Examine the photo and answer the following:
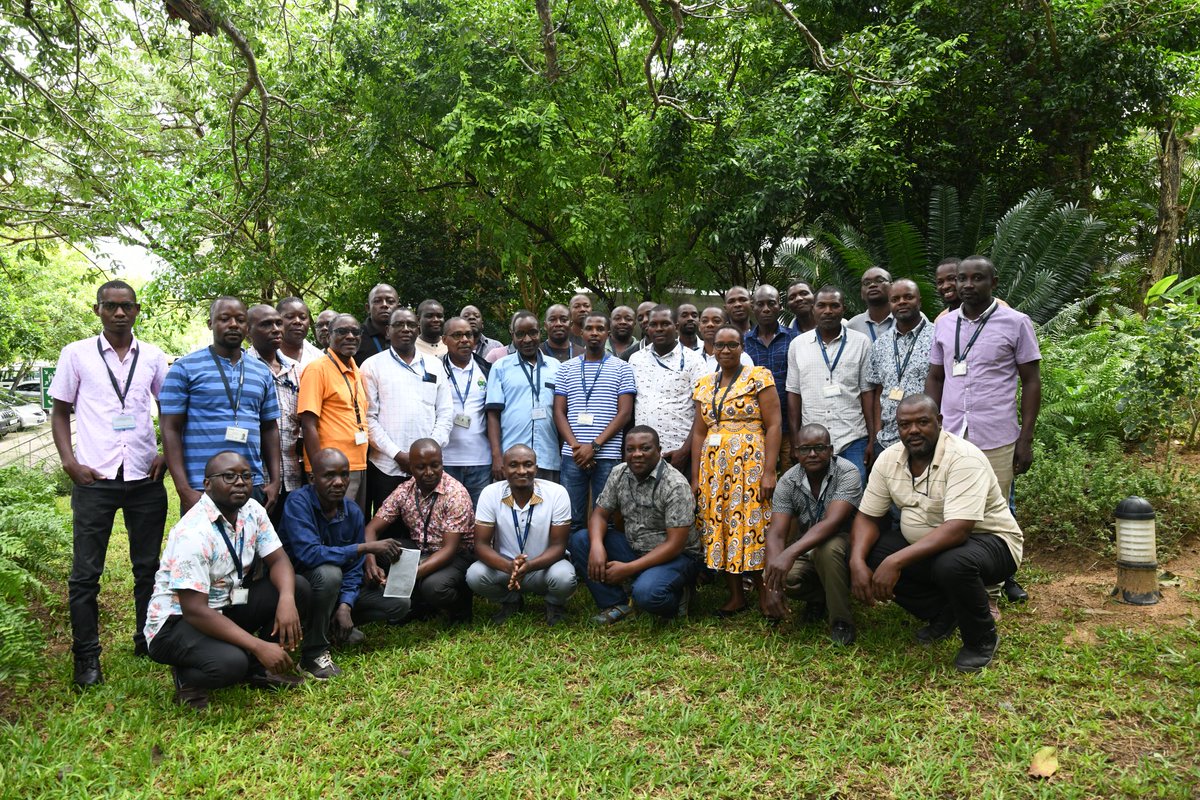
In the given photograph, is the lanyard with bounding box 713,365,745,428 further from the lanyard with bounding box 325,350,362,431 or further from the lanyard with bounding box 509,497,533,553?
the lanyard with bounding box 325,350,362,431

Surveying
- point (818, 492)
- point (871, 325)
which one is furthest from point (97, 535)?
point (871, 325)

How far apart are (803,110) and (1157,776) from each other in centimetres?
898

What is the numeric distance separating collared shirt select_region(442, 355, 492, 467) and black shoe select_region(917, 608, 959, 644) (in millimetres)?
3076

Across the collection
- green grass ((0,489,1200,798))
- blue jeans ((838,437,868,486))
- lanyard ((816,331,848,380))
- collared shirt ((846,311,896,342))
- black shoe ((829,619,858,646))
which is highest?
collared shirt ((846,311,896,342))

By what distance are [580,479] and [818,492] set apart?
1.69m

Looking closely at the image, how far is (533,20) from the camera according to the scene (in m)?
11.9

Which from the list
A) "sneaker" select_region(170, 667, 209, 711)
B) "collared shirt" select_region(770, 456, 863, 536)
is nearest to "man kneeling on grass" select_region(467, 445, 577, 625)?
"collared shirt" select_region(770, 456, 863, 536)

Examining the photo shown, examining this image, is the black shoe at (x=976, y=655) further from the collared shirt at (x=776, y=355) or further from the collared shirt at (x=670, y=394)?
the collared shirt at (x=670, y=394)

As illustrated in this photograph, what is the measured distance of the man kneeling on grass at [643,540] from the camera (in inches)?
197

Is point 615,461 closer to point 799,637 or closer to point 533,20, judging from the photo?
point 799,637

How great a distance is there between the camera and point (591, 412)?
5.72m

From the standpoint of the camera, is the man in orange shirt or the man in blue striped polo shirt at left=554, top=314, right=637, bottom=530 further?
the man in blue striped polo shirt at left=554, top=314, right=637, bottom=530

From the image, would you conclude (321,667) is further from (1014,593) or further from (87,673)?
(1014,593)

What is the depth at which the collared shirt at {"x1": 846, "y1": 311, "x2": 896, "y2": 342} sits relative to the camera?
5.52m
